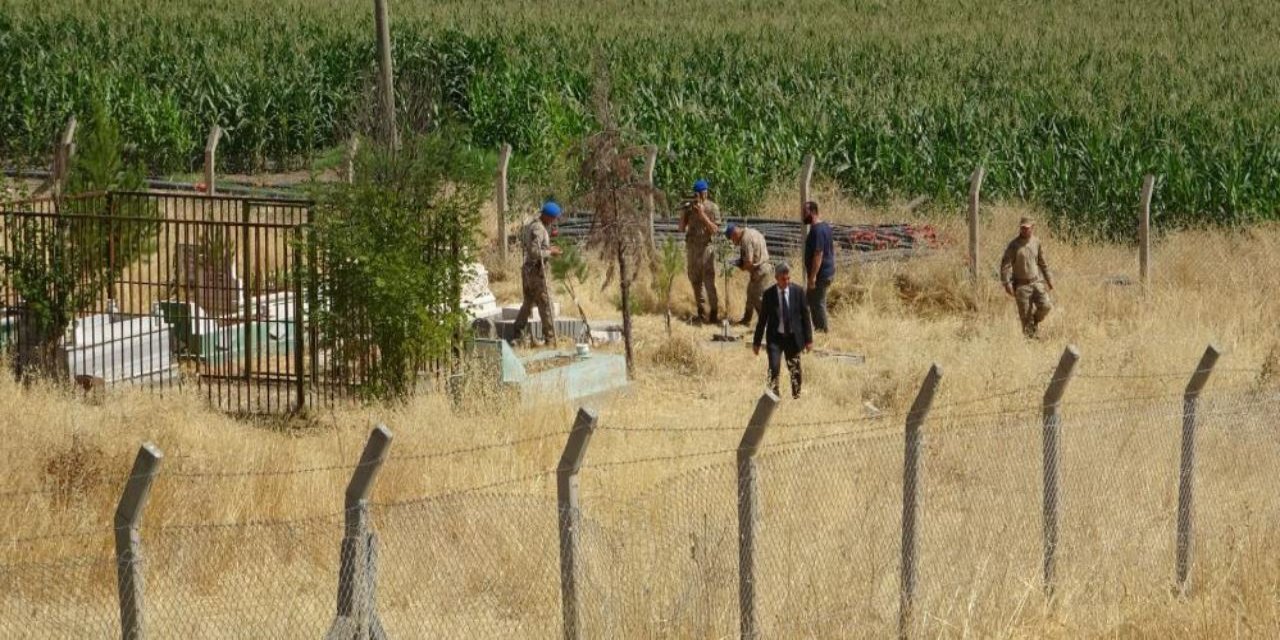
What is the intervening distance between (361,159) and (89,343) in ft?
8.79

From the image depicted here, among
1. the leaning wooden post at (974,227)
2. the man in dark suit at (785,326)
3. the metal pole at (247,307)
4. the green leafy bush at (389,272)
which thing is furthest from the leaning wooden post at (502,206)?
the green leafy bush at (389,272)

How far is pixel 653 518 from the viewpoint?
9.95 m

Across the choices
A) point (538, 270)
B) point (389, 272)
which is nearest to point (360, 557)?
point (389, 272)

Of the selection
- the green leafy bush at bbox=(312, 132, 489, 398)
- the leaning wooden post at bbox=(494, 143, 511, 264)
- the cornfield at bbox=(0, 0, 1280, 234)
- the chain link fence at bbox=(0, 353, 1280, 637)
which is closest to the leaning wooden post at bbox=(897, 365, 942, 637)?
the chain link fence at bbox=(0, 353, 1280, 637)

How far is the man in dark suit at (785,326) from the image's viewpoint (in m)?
16.9

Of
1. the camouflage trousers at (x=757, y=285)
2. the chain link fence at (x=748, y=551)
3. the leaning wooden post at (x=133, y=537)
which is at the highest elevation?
the camouflage trousers at (x=757, y=285)

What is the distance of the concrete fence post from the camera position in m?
7.84

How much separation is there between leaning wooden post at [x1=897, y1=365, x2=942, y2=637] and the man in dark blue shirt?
429 inches

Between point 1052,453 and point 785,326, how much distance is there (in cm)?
702

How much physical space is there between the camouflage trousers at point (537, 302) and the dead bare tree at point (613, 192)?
60cm

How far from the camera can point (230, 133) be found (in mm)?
35000

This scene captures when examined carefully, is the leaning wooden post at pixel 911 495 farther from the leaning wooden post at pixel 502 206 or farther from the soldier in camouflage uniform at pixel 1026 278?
the leaning wooden post at pixel 502 206

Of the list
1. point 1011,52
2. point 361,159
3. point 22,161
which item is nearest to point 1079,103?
point 1011,52

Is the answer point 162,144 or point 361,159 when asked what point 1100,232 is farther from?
point 162,144
